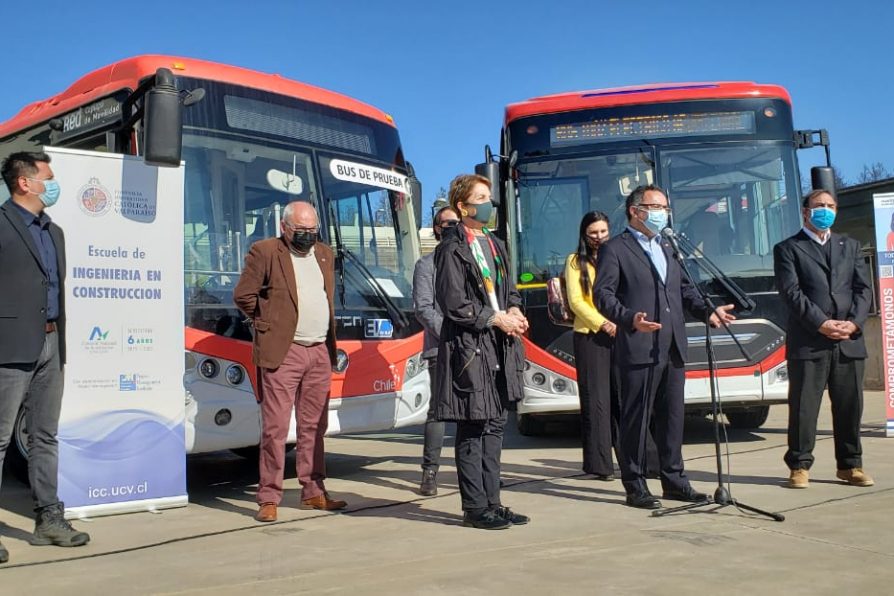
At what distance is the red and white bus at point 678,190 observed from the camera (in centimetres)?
882

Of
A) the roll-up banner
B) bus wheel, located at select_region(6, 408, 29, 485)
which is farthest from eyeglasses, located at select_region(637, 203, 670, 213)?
bus wheel, located at select_region(6, 408, 29, 485)

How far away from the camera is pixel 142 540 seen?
5.59 m

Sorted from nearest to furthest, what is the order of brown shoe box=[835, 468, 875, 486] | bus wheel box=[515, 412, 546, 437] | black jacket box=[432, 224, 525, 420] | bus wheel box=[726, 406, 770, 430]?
black jacket box=[432, 224, 525, 420] < brown shoe box=[835, 468, 875, 486] < bus wheel box=[726, 406, 770, 430] < bus wheel box=[515, 412, 546, 437]

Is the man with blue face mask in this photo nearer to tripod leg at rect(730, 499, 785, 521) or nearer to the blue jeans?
tripod leg at rect(730, 499, 785, 521)

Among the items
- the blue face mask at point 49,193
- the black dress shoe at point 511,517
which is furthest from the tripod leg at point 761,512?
the blue face mask at point 49,193

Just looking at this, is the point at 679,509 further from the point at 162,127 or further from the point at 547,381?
the point at 162,127

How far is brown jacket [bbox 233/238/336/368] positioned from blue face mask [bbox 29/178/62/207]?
4.14 ft

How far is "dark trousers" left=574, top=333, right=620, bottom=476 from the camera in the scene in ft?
23.4

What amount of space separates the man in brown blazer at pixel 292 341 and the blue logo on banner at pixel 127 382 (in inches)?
32.3

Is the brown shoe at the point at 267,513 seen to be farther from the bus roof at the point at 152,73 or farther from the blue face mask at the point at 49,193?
the bus roof at the point at 152,73

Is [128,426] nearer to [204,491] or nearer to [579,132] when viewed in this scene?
[204,491]

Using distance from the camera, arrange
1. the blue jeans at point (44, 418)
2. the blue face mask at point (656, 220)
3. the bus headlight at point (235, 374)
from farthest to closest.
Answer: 1. the bus headlight at point (235, 374)
2. the blue face mask at point (656, 220)
3. the blue jeans at point (44, 418)

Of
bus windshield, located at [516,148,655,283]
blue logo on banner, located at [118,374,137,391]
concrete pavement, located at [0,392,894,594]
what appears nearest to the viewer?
concrete pavement, located at [0,392,894,594]

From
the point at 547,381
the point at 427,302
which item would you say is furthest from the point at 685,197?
the point at 427,302
